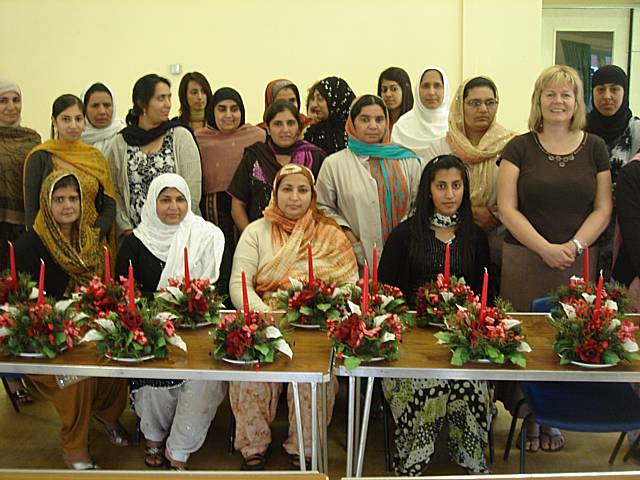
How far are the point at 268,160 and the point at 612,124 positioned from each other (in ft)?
5.85

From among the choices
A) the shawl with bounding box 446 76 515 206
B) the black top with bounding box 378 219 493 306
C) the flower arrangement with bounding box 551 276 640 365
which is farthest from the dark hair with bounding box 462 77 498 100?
the flower arrangement with bounding box 551 276 640 365

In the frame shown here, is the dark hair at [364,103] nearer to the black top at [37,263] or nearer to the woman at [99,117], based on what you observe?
the woman at [99,117]

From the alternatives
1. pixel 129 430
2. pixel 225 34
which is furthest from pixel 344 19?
pixel 129 430

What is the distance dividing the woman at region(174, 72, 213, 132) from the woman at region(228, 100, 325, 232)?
2.16ft

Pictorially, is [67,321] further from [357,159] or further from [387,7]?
[387,7]

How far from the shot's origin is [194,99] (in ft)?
13.8

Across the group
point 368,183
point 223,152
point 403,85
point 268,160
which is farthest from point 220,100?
point 403,85

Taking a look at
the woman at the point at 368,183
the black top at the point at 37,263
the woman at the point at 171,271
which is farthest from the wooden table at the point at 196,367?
the woman at the point at 368,183

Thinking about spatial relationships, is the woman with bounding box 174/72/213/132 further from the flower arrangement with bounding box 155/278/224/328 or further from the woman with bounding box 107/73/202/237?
the flower arrangement with bounding box 155/278/224/328

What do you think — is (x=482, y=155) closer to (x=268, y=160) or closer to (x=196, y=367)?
(x=268, y=160)

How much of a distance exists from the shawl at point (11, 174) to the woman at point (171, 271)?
1.02 m

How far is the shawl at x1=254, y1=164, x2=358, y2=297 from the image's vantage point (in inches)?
120

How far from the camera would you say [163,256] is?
3.15 metres

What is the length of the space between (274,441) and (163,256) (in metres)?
0.98
